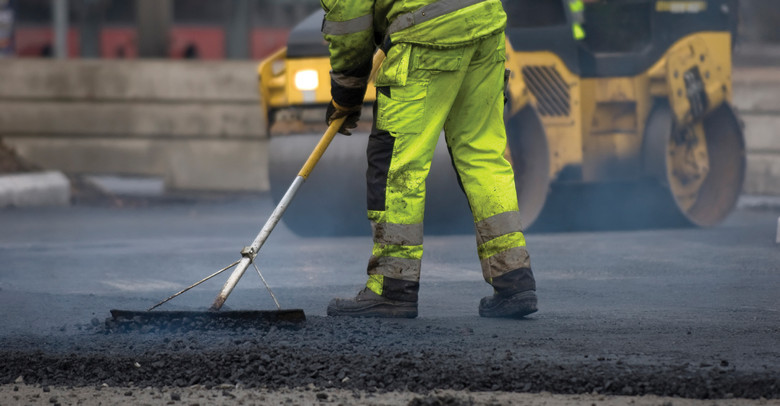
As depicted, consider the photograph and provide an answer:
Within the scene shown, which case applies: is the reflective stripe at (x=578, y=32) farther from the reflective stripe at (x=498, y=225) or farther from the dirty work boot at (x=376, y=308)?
the dirty work boot at (x=376, y=308)

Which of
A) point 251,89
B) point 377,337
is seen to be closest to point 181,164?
point 251,89

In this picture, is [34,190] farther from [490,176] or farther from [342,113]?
[490,176]

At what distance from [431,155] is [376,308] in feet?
1.81

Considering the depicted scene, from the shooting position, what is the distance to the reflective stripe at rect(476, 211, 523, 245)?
4.23m

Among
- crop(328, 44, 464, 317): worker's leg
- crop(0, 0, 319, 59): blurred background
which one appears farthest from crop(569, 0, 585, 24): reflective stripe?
crop(0, 0, 319, 59): blurred background

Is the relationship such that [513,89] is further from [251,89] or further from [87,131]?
[87,131]

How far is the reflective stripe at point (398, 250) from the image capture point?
162 inches

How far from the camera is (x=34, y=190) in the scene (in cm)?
957

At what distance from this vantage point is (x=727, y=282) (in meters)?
→ 5.26

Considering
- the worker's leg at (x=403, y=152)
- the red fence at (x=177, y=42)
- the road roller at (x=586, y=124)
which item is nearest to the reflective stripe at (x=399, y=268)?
the worker's leg at (x=403, y=152)

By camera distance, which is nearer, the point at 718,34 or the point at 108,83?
the point at 718,34

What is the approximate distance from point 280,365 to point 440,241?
12.1 feet

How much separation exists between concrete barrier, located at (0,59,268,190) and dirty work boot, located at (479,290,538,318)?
22.0ft

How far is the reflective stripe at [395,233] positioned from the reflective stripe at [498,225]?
0.27 metres
